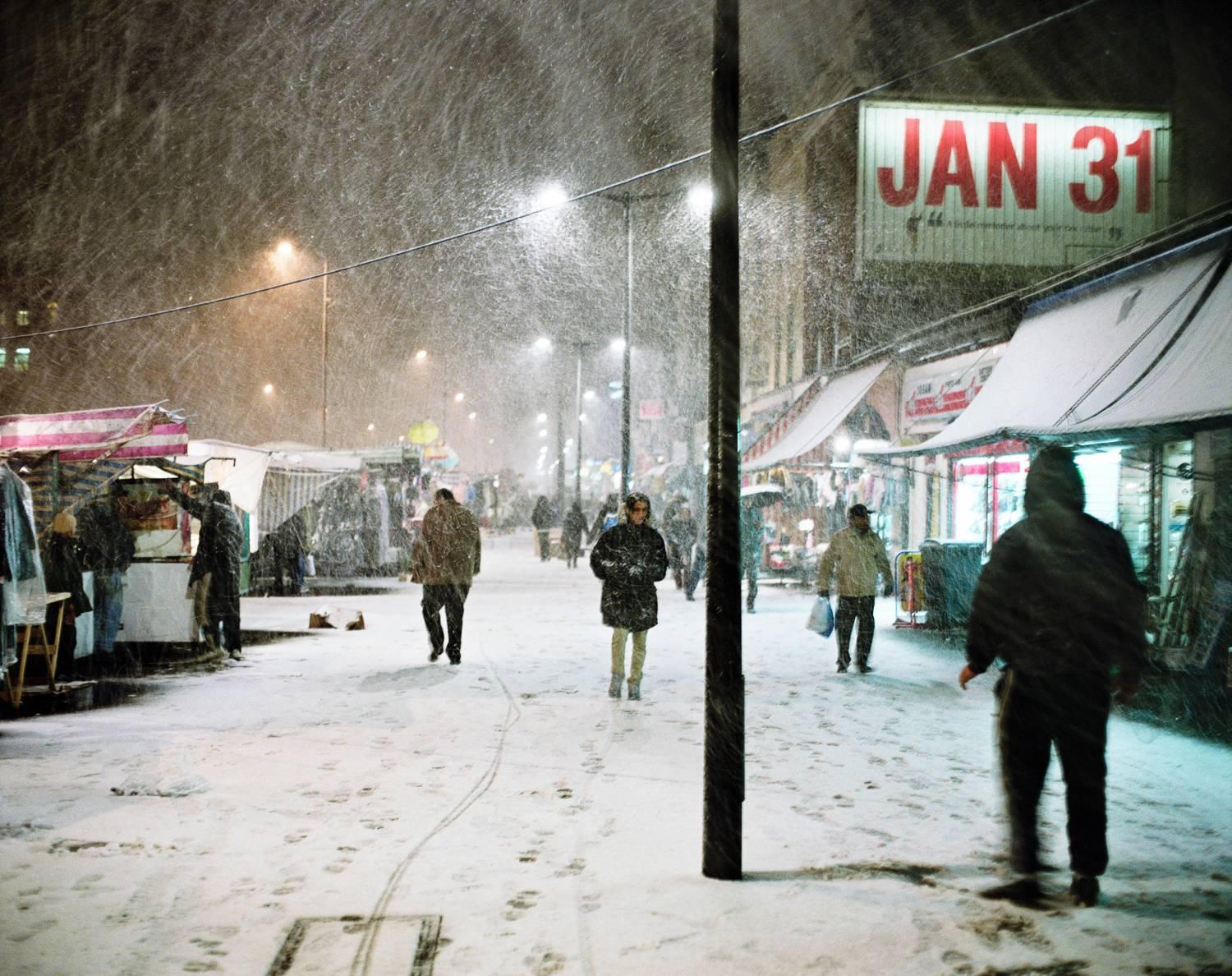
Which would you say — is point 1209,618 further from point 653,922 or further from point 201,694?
point 201,694

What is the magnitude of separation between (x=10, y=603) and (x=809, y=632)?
9.85 m

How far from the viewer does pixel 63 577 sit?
9.50m

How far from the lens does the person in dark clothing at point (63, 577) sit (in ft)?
30.9

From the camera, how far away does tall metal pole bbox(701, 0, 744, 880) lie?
4438 mm

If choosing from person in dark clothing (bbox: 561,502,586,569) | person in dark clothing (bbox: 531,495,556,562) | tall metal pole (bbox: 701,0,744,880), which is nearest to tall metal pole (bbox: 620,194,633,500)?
person in dark clothing (bbox: 561,502,586,569)

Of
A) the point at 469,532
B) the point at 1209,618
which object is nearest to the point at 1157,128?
the point at 1209,618

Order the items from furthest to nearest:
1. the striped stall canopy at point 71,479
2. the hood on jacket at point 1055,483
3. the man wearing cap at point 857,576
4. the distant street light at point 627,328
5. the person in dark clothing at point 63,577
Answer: the distant street light at point 627,328 → the striped stall canopy at point 71,479 → the man wearing cap at point 857,576 → the person in dark clothing at point 63,577 → the hood on jacket at point 1055,483

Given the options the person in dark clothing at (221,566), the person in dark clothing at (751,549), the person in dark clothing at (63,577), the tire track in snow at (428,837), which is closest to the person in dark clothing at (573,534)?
the person in dark clothing at (751,549)

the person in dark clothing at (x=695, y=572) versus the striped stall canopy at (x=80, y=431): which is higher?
the striped stall canopy at (x=80, y=431)

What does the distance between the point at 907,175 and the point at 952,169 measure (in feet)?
2.45

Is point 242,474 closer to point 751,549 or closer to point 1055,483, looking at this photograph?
point 751,549

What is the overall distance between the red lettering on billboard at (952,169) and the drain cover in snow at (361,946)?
15.3 m

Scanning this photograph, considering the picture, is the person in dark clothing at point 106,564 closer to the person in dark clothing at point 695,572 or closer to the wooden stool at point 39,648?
the wooden stool at point 39,648

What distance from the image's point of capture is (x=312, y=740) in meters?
7.17
